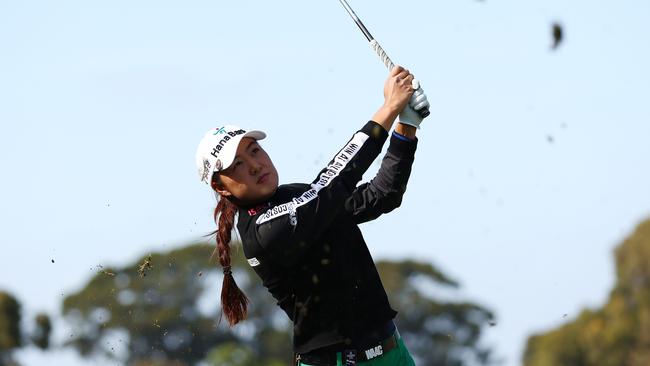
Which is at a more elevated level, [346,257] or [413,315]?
[346,257]

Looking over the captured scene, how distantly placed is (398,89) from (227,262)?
125cm

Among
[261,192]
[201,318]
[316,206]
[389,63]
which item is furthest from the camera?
[201,318]

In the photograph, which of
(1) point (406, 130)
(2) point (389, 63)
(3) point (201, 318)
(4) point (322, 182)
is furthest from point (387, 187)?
(3) point (201, 318)

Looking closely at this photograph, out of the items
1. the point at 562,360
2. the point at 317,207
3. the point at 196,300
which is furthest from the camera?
the point at 562,360

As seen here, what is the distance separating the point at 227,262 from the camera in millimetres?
7766

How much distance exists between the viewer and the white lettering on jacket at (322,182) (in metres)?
7.34

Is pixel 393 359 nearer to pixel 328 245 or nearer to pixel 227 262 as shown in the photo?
pixel 328 245

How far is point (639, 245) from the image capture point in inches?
1512

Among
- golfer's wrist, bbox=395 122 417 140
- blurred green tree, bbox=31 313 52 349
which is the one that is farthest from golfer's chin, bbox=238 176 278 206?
blurred green tree, bbox=31 313 52 349

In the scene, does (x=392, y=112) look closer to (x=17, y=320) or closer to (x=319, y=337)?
(x=319, y=337)

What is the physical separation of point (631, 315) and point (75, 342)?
45.6ft

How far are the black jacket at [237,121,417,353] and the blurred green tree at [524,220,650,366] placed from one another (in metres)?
29.0

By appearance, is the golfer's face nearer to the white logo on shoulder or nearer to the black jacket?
the black jacket

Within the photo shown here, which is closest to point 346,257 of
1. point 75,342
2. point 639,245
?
point 75,342
